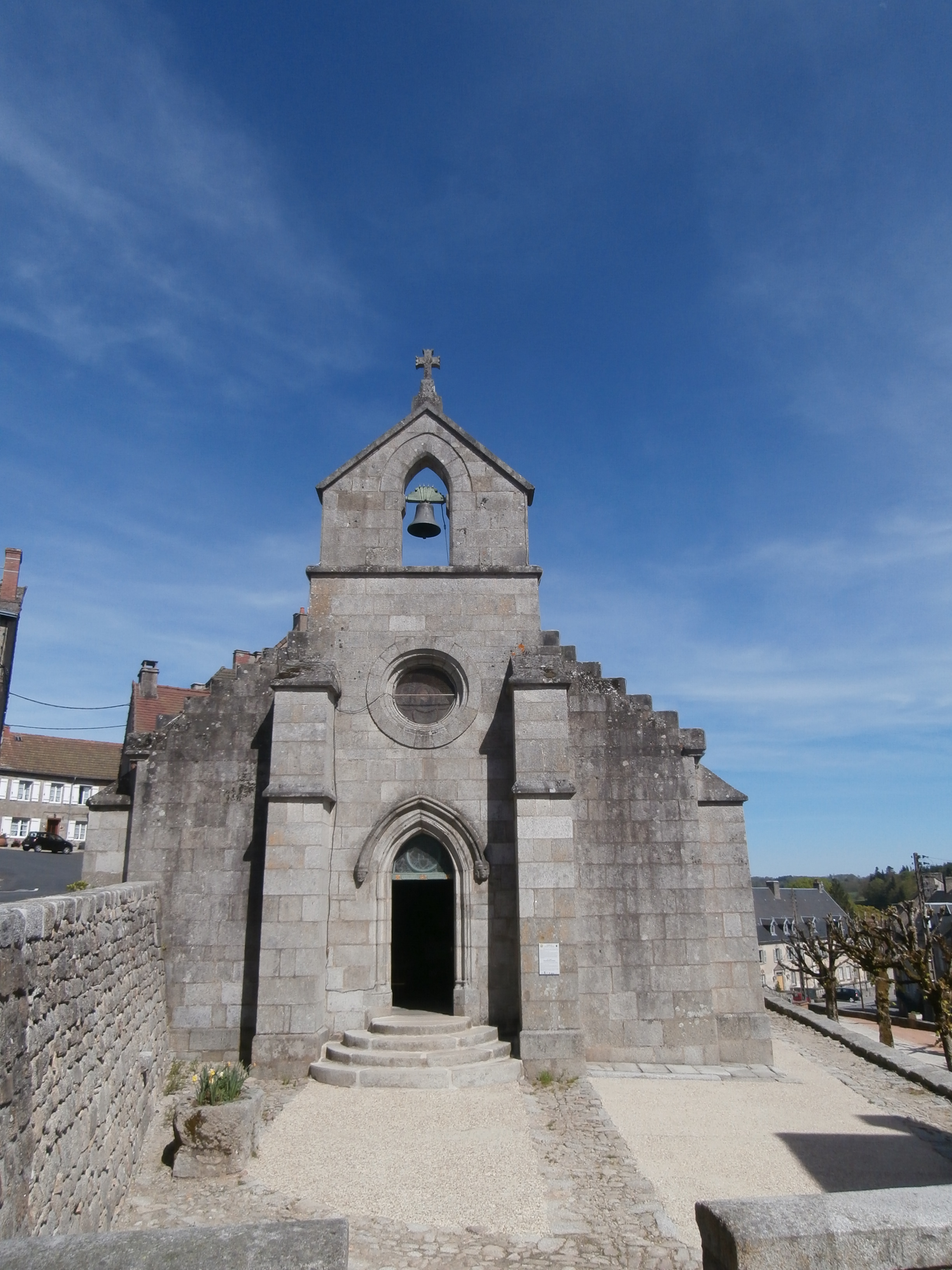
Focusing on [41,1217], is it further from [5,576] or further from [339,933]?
[5,576]

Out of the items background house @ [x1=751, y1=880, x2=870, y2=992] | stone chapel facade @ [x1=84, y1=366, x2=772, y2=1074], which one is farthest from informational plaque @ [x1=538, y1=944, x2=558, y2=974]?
background house @ [x1=751, y1=880, x2=870, y2=992]

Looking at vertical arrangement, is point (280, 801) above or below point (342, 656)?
below

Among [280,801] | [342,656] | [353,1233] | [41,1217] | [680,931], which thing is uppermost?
[342,656]

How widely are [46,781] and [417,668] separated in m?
32.1

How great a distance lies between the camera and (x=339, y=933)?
10.5m

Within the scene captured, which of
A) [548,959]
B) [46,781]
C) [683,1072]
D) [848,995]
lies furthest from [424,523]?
[848,995]

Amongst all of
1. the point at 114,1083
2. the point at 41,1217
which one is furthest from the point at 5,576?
the point at 41,1217

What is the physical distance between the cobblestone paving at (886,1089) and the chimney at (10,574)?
23.5 metres

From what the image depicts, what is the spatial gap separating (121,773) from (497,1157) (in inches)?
304

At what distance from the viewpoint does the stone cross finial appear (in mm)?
12836

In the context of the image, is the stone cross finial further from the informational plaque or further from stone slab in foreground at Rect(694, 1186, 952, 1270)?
stone slab in foreground at Rect(694, 1186, 952, 1270)

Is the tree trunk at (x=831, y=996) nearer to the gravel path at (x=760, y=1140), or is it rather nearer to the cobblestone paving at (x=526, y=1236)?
the gravel path at (x=760, y=1140)

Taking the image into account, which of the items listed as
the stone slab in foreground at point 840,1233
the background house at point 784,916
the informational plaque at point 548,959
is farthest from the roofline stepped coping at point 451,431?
the background house at point 784,916

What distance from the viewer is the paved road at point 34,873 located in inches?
413
